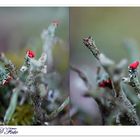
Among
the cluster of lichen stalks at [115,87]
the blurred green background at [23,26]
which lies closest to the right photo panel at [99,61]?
the cluster of lichen stalks at [115,87]

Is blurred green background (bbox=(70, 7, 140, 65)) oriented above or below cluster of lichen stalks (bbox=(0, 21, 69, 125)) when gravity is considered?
above

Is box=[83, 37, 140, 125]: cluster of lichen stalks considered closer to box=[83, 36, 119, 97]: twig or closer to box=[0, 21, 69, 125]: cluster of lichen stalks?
box=[83, 36, 119, 97]: twig

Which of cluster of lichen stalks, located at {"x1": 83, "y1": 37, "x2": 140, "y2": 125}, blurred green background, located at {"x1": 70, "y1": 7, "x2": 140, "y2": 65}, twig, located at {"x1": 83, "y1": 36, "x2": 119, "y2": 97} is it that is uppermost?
blurred green background, located at {"x1": 70, "y1": 7, "x2": 140, "y2": 65}

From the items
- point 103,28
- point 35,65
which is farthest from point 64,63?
point 103,28

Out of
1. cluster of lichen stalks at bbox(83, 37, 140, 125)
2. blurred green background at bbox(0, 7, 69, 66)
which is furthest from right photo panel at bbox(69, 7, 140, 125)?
blurred green background at bbox(0, 7, 69, 66)

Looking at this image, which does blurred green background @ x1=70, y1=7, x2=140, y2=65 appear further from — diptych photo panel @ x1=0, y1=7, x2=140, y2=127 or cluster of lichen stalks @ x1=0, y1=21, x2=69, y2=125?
cluster of lichen stalks @ x1=0, y1=21, x2=69, y2=125

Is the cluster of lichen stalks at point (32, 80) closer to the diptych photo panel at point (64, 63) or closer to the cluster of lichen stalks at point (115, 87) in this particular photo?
the diptych photo panel at point (64, 63)
